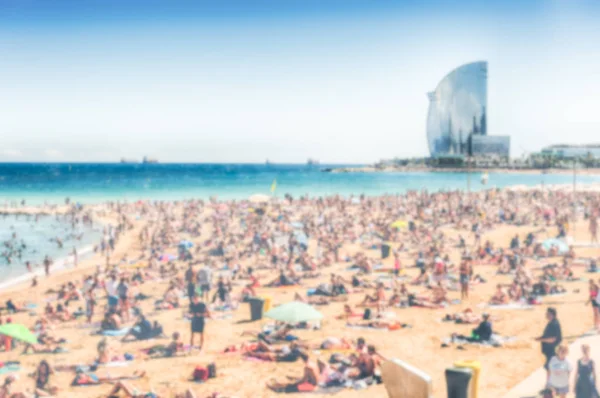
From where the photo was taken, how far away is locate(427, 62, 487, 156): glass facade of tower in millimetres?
161625

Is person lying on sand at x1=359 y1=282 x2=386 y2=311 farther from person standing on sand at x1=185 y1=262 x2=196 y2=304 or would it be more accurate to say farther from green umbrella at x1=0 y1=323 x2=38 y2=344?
green umbrella at x1=0 y1=323 x2=38 y2=344

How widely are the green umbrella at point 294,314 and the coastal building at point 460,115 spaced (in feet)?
506

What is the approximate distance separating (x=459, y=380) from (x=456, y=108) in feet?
557

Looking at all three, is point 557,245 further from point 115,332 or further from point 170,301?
point 115,332

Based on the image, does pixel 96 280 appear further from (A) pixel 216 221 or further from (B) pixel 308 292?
(A) pixel 216 221

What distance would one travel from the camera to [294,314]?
1031 centimetres

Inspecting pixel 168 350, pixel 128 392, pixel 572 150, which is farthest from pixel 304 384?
pixel 572 150

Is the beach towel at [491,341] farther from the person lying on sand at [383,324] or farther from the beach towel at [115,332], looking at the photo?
the beach towel at [115,332]

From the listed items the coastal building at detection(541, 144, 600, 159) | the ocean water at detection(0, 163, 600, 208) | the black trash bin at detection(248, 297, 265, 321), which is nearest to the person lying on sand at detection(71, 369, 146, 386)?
the black trash bin at detection(248, 297, 265, 321)

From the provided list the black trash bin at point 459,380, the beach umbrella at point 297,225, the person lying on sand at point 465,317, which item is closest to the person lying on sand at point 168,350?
the person lying on sand at point 465,317

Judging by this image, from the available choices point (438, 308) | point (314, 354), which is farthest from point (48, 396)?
point (438, 308)

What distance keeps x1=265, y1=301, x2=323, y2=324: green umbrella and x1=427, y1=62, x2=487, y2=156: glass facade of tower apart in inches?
6200

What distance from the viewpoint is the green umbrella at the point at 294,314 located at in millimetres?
10250

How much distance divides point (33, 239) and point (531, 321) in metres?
26.4
